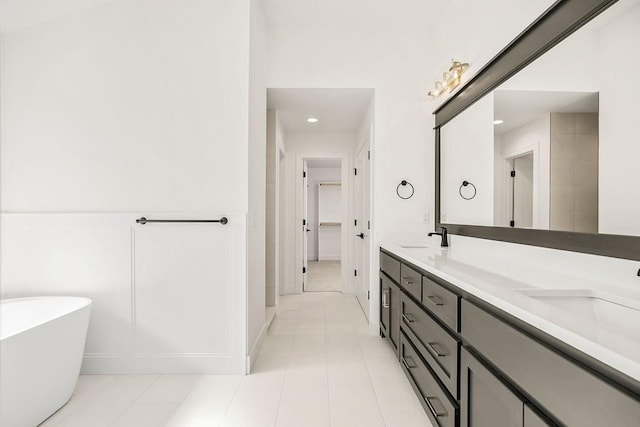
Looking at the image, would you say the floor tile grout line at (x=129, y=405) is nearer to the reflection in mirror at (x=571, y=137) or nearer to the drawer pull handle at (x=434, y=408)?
the drawer pull handle at (x=434, y=408)

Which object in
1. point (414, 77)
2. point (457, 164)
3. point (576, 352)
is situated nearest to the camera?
point (576, 352)

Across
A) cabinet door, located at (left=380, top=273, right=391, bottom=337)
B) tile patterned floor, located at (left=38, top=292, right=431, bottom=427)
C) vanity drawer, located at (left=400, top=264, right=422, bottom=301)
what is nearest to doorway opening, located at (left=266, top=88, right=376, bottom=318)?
cabinet door, located at (left=380, top=273, right=391, bottom=337)

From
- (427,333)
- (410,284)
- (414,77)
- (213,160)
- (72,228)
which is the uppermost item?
(414,77)

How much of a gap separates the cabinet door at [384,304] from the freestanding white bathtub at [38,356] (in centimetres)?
201

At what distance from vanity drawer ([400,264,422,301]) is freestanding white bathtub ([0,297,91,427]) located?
1900 mm

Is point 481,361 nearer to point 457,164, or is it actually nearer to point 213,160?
point 457,164

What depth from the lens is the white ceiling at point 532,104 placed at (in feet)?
4.37

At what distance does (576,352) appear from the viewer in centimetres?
74

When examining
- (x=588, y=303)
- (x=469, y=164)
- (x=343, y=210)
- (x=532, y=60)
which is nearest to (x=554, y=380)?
(x=588, y=303)

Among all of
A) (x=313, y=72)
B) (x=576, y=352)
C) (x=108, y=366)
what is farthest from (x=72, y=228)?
(x=576, y=352)

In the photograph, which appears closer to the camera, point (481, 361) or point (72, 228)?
point (481, 361)

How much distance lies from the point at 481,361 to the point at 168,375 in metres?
1.99

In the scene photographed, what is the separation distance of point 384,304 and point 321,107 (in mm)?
2087

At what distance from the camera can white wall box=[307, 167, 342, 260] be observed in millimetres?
7969
